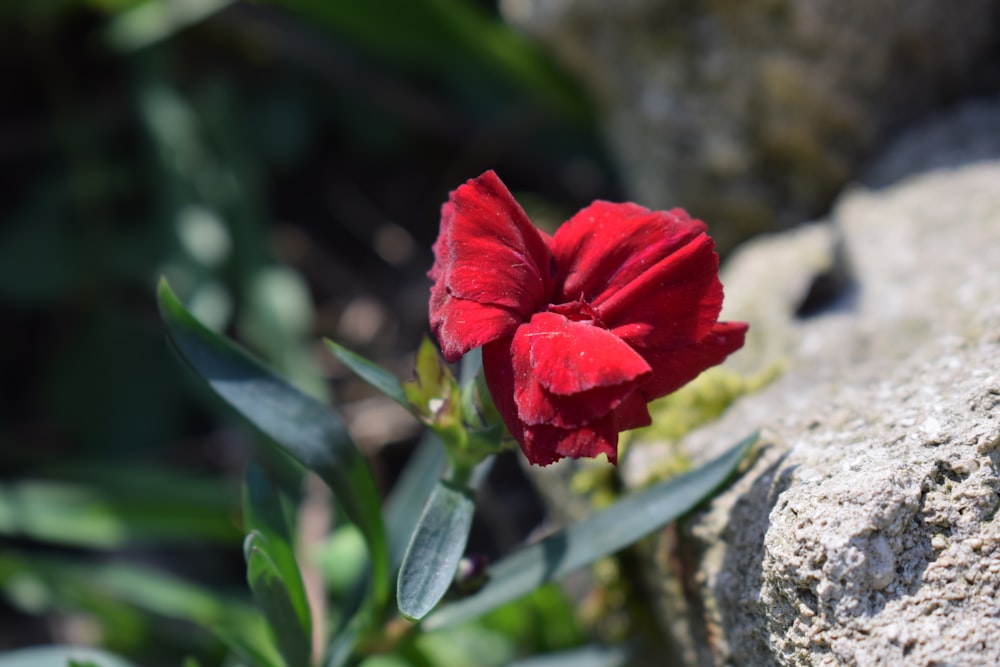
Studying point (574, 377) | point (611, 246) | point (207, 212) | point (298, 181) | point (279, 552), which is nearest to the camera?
point (574, 377)

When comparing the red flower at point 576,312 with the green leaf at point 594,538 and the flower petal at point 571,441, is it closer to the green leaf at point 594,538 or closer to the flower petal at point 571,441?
the flower petal at point 571,441

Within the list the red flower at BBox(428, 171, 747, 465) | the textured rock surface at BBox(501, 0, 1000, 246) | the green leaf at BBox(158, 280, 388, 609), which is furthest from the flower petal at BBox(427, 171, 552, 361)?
the textured rock surface at BBox(501, 0, 1000, 246)

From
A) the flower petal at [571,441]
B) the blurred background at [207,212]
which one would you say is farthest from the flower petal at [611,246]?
the blurred background at [207,212]

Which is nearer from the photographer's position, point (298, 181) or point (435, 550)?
point (435, 550)

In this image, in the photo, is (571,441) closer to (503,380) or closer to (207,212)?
(503,380)

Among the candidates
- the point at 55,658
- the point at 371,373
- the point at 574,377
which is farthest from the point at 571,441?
the point at 55,658

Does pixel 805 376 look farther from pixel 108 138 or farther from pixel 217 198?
pixel 108 138
